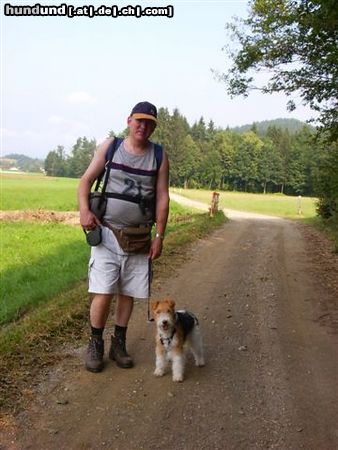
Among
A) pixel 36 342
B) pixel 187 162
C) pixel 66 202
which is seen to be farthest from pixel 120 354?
pixel 187 162

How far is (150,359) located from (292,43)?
981cm

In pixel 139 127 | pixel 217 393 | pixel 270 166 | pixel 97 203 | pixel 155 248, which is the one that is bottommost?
pixel 217 393

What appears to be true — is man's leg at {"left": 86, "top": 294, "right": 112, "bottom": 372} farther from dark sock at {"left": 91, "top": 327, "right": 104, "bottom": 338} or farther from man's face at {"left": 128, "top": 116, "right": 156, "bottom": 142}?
man's face at {"left": 128, "top": 116, "right": 156, "bottom": 142}

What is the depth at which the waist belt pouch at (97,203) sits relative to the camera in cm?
438

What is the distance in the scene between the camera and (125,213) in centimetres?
443

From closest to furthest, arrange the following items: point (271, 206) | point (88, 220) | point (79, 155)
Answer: point (88, 220) → point (271, 206) → point (79, 155)

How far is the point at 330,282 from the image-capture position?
29.6 ft

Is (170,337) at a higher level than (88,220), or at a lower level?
lower

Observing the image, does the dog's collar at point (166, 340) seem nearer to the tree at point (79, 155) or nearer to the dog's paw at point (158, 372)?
the dog's paw at point (158, 372)

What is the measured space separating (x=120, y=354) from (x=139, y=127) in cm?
226

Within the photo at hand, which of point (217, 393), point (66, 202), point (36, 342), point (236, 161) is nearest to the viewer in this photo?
point (217, 393)

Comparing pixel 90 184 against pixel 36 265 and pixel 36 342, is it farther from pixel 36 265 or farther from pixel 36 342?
pixel 36 265

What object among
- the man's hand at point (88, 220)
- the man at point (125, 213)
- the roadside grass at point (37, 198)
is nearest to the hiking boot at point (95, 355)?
the man at point (125, 213)

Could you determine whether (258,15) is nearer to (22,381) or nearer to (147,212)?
(147,212)
